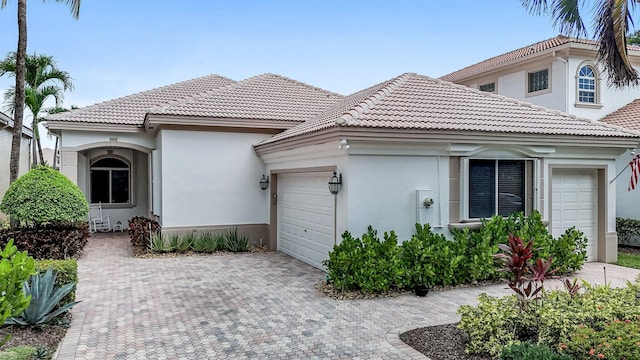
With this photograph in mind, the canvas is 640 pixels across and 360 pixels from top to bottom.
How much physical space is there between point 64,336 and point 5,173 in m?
18.0

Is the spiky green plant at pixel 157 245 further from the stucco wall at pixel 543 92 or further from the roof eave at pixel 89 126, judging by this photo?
the stucco wall at pixel 543 92

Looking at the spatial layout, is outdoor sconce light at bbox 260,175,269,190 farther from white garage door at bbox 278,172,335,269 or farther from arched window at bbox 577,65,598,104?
arched window at bbox 577,65,598,104

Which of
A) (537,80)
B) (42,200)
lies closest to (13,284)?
(42,200)

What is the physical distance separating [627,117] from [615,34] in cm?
919

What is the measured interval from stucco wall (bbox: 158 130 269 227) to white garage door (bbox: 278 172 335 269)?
3.70 ft

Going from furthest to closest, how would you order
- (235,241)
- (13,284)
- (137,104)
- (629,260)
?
1. (137,104)
2. (235,241)
3. (629,260)
4. (13,284)

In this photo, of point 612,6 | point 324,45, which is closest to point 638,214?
point 612,6

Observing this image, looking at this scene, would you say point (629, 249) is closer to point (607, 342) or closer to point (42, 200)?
point (607, 342)

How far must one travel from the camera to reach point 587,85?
18.9 meters

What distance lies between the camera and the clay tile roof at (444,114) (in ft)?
31.5

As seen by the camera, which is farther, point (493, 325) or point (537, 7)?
point (537, 7)

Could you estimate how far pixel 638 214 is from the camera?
14.8 meters

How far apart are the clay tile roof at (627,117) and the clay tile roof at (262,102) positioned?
10.7 meters

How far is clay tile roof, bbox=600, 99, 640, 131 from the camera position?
16.9 metres
